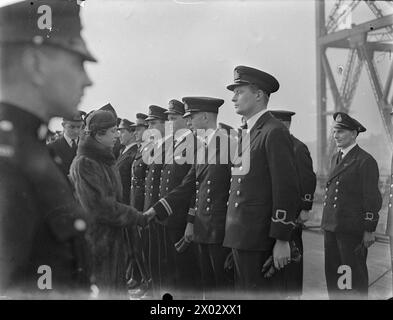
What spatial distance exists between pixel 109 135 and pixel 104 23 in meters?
0.67

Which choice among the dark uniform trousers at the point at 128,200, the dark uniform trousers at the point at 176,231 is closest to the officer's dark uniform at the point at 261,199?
the dark uniform trousers at the point at 176,231

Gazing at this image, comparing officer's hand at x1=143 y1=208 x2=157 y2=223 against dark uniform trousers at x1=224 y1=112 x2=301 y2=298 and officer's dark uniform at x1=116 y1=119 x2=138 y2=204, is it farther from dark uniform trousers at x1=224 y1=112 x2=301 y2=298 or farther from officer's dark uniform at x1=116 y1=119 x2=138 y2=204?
dark uniform trousers at x1=224 y1=112 x2=301 y2=298

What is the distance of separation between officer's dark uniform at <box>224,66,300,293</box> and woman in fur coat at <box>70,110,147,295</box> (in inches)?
26.1

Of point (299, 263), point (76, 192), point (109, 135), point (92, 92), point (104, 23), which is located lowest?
point (299, 263)

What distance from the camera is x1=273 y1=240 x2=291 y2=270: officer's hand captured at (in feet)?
7.92

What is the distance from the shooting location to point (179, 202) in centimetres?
300

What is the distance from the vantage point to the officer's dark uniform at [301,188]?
8.62ft

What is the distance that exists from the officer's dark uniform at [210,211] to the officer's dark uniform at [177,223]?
69 mm

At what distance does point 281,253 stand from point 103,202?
105cm

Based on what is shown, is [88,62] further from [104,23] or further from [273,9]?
[273,9]

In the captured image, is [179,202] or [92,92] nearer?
[92,92]

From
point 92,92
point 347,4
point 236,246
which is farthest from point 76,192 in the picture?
point 347,4

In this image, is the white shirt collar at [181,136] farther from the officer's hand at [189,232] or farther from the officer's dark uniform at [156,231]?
the officer's hand at [189,232]

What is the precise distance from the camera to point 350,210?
2.81 metres
